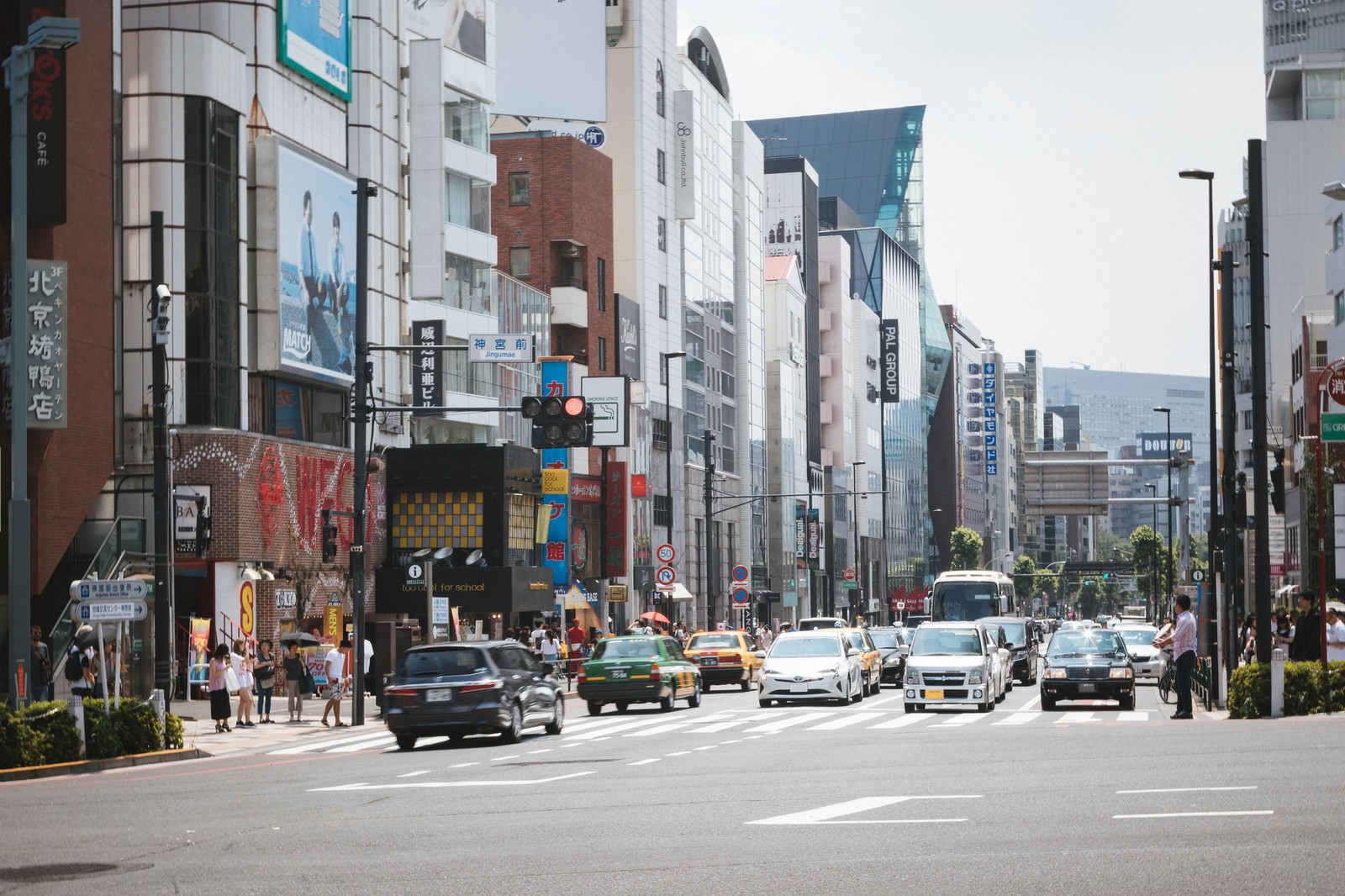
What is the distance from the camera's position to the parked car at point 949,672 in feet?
109

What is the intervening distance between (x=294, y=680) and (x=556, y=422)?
10.4 meters

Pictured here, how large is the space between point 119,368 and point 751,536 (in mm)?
69015

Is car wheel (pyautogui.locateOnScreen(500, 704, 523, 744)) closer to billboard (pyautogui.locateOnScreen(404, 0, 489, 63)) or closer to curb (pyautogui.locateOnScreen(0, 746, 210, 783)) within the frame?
curb (pyautogui.locateOnScreen(0, 746, 210, 783))

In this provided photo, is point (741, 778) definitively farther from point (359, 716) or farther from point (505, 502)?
point (505, 502)

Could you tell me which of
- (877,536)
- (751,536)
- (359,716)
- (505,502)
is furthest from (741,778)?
Answer: (877,536)

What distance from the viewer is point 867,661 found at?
41.5 m

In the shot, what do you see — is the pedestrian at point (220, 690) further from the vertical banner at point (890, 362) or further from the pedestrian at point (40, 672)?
the vertical banner at point (890, 362)

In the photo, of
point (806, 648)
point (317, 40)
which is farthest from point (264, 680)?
point (317, 40)

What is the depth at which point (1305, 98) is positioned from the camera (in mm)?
105812

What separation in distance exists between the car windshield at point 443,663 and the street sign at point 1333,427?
46.9ft

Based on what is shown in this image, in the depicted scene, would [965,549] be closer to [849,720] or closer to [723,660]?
[723,660]

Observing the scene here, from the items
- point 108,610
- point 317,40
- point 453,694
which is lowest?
point 453,694

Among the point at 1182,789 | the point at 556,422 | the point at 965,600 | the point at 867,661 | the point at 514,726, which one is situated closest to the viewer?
the point at 1182,789

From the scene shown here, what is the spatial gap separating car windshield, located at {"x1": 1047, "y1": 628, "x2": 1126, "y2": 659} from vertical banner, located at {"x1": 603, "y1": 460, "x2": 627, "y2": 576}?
4381 cm
